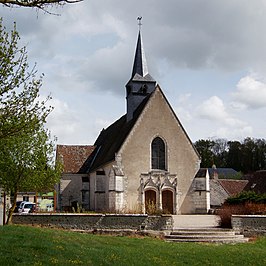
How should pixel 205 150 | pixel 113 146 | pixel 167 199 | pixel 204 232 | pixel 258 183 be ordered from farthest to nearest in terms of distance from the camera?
pixel 205 150
pixel 258 183
pixel 113 146
pixel 167 199
pixel 204 232

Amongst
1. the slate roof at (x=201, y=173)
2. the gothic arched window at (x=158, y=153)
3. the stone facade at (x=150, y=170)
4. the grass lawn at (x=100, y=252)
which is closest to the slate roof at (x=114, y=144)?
the stone facade at (x=150, y=170)

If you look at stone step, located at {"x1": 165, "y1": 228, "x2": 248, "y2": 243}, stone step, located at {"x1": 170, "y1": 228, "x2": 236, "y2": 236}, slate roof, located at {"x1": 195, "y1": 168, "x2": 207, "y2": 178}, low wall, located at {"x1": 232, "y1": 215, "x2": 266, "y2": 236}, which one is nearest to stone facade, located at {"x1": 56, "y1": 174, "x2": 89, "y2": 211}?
slate roof, located at {"x1": 195, "y1": 168, "x2": 207, "y2": 178}

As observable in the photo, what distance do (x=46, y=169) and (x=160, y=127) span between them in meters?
11.9

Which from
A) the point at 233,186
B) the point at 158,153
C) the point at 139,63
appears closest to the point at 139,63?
the point at 139,63

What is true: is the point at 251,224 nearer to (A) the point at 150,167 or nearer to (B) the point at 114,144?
(A) the point at 150,167

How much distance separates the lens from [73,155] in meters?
39.3

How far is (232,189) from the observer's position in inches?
1673

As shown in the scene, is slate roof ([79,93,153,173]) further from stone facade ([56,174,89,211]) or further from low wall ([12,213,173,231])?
low wall ([12,213,173,231])

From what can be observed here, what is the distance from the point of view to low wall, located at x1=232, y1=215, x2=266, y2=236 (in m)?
21.5

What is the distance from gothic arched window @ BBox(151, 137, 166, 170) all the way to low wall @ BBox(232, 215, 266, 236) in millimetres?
10956

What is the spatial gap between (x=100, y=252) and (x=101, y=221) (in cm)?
917

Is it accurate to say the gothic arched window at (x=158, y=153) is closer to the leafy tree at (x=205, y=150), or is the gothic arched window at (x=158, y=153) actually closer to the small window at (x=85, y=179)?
the small window at (x=85, y=179)

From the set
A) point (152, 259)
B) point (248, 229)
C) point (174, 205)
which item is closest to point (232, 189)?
point (174, 205)

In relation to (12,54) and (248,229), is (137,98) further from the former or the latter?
(12,54)
